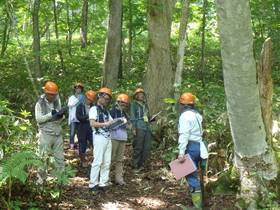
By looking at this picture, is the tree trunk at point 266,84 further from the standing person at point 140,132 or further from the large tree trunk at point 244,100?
the standing person at point 140,132

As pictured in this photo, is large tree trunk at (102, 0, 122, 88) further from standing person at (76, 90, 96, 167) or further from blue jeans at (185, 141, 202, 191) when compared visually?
blue jeans at (185, 141, 202, 191)

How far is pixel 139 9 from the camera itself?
58.6 ft

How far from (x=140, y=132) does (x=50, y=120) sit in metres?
2.55

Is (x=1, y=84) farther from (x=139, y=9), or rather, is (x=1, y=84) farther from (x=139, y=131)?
(x=139, y=131)

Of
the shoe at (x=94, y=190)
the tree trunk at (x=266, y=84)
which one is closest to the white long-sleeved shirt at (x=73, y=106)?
the shoe at (x=94, y=190)

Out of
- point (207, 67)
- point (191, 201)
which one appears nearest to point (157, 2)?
point (191, 201)

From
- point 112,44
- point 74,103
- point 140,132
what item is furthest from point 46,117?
point 112,44

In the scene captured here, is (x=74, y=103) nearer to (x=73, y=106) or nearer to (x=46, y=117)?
(x=73, y=106)

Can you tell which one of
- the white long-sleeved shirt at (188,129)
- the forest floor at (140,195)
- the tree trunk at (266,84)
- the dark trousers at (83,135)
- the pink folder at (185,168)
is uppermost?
the tree trunk at (266,84)

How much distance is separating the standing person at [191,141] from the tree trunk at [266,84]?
1.06 meters

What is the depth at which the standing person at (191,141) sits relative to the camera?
265 inches

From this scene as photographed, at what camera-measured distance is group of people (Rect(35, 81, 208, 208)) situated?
6840 millimetres

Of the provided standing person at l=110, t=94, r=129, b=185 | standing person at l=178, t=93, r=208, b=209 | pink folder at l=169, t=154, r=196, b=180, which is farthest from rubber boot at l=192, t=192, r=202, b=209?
standing person at l=110, t=94, r=129, b=185

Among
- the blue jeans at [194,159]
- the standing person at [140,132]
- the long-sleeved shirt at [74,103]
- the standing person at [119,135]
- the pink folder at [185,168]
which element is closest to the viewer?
the pink folder at [185,168]
